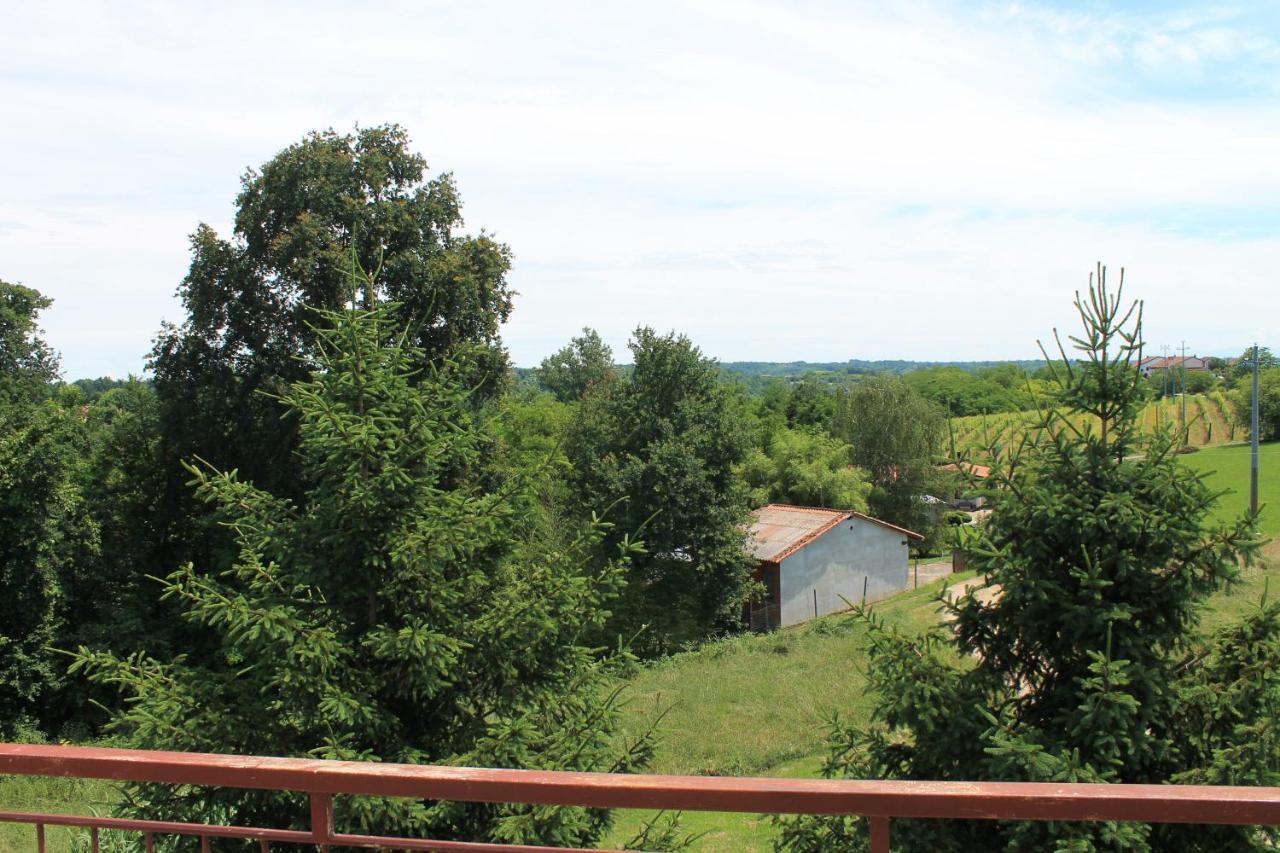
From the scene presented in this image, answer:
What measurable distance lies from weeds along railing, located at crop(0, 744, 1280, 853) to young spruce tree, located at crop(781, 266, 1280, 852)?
2.79m

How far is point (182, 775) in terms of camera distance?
236cm

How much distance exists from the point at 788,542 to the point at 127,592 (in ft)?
66.2

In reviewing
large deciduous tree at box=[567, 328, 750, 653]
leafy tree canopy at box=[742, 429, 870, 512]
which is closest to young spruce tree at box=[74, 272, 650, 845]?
large deciduous tree at box=[567, 328, 750, 653]

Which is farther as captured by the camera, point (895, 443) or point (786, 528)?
point (895, 443)

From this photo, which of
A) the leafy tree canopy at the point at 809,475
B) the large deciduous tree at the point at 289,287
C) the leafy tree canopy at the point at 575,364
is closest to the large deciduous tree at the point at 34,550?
the large deciduous tree at the point at 289,287

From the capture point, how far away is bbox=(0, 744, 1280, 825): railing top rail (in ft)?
6.70

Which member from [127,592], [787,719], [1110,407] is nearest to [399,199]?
[127,592]

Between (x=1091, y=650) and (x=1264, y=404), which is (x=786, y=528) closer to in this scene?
(x=1091, y=650)

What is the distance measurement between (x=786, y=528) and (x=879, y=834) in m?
32.7

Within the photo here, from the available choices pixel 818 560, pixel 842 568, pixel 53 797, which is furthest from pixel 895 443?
pixel 53 797

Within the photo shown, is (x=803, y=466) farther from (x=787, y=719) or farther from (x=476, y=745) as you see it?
(x=476, y=745)

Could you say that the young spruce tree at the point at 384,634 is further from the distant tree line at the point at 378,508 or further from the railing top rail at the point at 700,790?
the railing top rail at the point at 700,790

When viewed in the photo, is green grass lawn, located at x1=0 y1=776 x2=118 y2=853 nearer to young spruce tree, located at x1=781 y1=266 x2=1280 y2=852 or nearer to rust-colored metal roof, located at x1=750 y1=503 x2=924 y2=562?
young spruce tree, located at x1=781 y1=266 x2=1280 y2=852

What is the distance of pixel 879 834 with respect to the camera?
2186 millimetres
